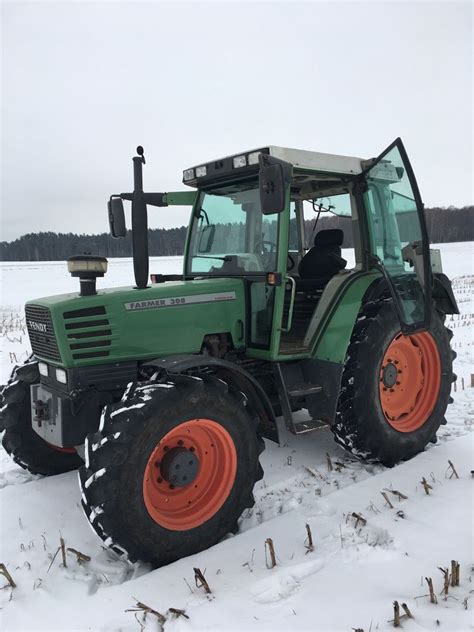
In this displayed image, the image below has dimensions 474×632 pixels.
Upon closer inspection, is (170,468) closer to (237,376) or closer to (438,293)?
(237,376)

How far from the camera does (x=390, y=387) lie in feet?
14.6

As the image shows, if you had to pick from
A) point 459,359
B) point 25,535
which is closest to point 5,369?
point 25,535

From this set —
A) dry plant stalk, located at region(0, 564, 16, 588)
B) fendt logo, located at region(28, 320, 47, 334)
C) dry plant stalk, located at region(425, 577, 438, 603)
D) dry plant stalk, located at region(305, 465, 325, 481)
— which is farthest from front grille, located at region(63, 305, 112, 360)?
dry plant stalk, located at region(425, 577, 438, 603)

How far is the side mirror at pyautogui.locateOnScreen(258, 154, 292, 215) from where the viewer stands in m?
3.31

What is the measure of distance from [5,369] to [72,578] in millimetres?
5304

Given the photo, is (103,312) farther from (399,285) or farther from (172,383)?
(399,285)

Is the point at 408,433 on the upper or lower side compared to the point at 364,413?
lower

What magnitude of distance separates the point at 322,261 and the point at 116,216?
6.78 feet

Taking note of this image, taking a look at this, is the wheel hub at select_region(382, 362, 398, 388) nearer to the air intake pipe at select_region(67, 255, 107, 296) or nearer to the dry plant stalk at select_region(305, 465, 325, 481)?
the dry plant stalk at select_region(305, 465, 325, 481)

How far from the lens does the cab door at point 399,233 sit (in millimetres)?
4121

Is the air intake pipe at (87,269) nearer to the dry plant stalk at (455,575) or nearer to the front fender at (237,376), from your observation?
the front fender at (237,376)

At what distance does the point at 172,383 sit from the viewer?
3.20 m

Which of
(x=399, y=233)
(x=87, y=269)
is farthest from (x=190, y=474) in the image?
(x=399, y=233)

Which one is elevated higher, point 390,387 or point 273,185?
point 273,185
